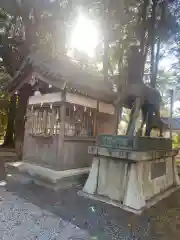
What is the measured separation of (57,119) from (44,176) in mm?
2097

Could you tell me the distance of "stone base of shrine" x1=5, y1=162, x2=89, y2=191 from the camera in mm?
6531

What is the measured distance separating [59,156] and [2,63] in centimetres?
1028

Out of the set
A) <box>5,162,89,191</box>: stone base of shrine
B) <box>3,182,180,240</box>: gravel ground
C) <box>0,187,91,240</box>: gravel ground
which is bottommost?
<box>3,182,180,240</box>: gravel ground

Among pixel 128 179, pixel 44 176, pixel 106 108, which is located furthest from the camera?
pixel 106 108

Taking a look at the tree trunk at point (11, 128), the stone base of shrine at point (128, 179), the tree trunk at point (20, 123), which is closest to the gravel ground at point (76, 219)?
the stone base of shrine at point (128, 179)

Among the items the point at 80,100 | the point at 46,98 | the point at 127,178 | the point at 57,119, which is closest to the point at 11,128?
the point at 46,98

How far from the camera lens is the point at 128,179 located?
17.1ft

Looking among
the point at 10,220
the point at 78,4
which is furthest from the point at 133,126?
the point at 78,4

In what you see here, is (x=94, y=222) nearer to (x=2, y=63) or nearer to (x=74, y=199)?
(x=74, y=199)

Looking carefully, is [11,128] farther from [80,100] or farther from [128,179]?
[128,179]

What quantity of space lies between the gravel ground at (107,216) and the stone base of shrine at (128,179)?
0.25 metres

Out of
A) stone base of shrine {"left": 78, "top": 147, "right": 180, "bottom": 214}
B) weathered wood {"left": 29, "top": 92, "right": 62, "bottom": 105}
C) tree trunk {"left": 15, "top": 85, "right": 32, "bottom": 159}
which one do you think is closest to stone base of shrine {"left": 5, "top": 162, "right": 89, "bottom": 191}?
stone base of shrine {"left": 78, "top": 147, "right": 180, "bottom": 214}

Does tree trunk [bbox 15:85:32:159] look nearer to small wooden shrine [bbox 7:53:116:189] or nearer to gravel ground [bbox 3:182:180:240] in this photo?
small wooden shrine [bbox 7:53:116:189]

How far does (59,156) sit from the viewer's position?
7094 mm
